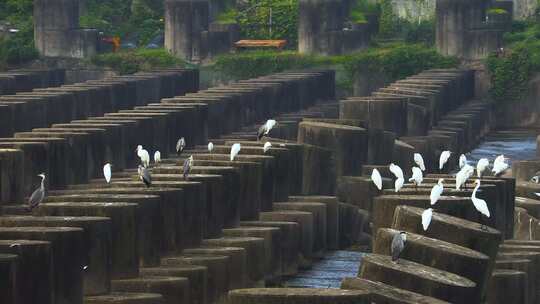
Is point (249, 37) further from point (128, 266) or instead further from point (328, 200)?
point (128, 266)

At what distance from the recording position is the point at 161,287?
32.4 meters

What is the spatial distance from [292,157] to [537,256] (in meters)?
9.66

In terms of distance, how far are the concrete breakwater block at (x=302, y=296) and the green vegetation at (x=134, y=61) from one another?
48.9 meters

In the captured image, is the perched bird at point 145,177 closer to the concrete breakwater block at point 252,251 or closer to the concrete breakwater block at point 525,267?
the concrete breakwater block at point 252,251

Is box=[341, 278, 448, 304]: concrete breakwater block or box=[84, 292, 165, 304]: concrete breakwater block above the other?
box=[341, 278, 448, 304]: concrete breakwater block

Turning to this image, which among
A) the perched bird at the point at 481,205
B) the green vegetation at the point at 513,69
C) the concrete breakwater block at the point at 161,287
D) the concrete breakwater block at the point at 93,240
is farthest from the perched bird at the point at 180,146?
the green vegetation at the point at 513,69

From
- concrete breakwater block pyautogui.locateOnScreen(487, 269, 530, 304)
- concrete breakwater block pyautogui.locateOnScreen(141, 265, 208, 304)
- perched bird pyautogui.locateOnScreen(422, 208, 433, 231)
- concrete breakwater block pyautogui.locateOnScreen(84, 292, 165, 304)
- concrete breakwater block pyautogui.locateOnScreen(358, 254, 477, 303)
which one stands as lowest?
concrete breakwater block pyautogui.locateOnScreen(487, 269, 530, 304)

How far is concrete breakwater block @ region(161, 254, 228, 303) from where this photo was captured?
34.5m

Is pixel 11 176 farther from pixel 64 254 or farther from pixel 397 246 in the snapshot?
pixel 397 246

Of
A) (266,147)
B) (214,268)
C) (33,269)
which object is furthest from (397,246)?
(266,147)

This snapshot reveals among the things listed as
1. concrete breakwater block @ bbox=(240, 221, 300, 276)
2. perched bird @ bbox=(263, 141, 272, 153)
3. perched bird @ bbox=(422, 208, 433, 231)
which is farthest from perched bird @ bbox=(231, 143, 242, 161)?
perched bird @ bbox=(422, 208, 433, 231)

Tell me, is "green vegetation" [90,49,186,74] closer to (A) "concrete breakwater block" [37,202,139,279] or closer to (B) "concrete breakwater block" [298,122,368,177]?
(B) "concrete breakwater block" [298,122,368,177]

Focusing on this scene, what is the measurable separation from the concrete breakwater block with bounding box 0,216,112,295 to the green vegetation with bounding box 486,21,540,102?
4103 centimetres

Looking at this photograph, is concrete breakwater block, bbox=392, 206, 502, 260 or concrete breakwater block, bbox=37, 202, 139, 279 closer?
concrete breakwater block, bbox=37, 202, 139, 279
